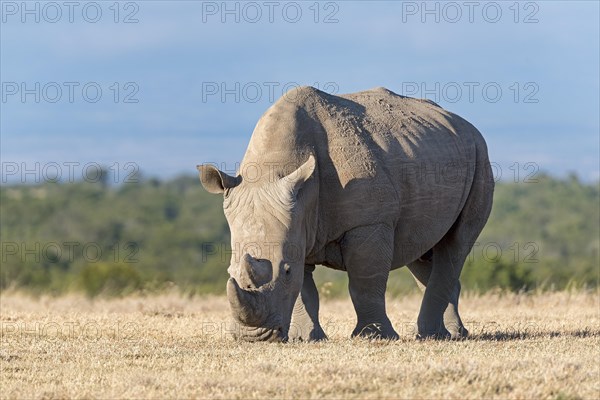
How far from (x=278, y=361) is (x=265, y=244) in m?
1.82

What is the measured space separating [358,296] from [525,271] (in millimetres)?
22604

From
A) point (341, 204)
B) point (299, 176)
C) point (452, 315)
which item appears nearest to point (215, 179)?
point (299, 176)

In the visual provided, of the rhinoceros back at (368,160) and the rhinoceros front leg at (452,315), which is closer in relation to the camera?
the rhinoceros back at (368,160)

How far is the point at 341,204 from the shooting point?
1209cm

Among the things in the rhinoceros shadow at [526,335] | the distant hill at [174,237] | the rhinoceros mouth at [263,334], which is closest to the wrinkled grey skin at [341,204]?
the rhinoceros mouth at [263,334]

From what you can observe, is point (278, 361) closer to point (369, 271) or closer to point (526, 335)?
point (369, 271)

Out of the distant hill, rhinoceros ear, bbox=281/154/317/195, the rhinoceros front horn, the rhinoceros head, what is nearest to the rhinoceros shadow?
the rhinoceros head

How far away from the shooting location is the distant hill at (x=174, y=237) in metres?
37.1

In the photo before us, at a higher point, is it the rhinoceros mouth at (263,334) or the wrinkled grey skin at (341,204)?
the wrinkled grey skin at (341,204)

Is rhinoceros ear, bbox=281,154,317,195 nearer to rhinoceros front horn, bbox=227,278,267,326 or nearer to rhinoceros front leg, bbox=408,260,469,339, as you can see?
rhinoceros front horn, bbox=227,278,267,326

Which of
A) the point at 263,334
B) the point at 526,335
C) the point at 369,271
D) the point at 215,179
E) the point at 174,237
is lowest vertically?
the point at 174,237

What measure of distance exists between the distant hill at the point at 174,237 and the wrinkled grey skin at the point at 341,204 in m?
13.6

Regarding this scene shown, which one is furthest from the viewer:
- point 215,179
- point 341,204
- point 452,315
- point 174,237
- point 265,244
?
point 174,237

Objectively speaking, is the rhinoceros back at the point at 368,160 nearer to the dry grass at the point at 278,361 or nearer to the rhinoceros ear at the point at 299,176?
the rhinoceros ear at the point at 299,176
